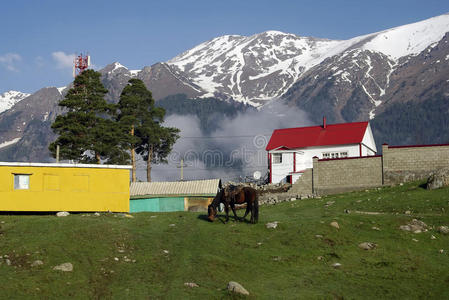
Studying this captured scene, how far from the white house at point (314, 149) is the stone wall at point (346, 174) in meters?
8.24

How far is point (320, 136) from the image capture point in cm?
7362

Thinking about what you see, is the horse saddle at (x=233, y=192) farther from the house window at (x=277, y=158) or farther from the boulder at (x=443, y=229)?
the house window at (x=277, y=158)

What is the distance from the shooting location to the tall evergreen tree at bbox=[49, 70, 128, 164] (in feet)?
214

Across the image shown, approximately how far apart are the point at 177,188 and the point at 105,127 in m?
16.8

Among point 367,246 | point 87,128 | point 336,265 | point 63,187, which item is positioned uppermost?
point 87,128

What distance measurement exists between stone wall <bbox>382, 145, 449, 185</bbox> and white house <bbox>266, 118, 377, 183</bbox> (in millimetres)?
12260

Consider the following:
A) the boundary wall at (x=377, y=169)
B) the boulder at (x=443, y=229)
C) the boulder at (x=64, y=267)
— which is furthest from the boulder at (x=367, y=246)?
the boundary wall at (x=377, y=169)

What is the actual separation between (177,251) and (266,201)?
34.2 metres

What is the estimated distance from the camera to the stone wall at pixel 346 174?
57562 mm

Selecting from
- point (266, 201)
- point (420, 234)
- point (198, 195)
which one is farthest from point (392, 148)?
point (420, 234)

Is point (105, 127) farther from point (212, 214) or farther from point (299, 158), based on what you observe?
point (212, 214)

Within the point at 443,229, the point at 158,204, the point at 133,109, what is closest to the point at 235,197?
the point at 443,229

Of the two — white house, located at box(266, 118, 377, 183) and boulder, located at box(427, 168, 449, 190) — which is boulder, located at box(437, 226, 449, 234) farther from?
white house, located at box(266, 118, 377, 183)

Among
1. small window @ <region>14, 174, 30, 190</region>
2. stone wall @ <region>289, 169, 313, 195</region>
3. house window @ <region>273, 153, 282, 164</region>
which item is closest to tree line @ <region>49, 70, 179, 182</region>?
house window @ <region>273, 153, 282, 164</region>
